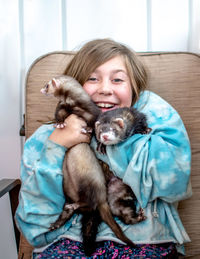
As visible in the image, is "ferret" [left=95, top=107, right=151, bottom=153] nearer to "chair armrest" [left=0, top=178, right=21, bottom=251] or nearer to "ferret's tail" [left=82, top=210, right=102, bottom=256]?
"ferret's tail" [left=82, top=210, right=102, bottom=256]

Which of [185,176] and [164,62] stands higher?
[164,62]

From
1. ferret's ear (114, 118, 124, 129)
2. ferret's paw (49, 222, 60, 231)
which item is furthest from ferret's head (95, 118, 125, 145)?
ferret's paw (49, 222, 60, 231)

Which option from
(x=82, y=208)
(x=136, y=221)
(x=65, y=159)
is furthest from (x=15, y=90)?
(x=136, y=221)

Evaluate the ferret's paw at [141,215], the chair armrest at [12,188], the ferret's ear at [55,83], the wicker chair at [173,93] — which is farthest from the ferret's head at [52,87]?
Result: the ferret's paw at [141,215]

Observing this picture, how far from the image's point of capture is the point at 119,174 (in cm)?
84

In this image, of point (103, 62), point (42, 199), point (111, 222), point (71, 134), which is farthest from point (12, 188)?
point (103, 62)

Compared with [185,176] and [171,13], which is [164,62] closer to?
[171,13]

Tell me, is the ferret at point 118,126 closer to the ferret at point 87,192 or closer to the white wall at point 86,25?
the ferret at point 87,192

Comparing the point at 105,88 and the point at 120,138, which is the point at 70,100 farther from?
the point at 120,138

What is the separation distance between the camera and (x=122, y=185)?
85 centimetres

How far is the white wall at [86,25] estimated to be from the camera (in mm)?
1333

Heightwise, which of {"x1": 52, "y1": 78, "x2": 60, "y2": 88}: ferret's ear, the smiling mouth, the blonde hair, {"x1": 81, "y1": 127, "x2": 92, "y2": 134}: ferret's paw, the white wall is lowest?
{"x1": 81, "y1": 127, "x2": 92, "y2": 134}: ferret's paw

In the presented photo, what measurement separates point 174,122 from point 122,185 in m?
0.27

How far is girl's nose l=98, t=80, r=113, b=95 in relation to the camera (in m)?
0.93
